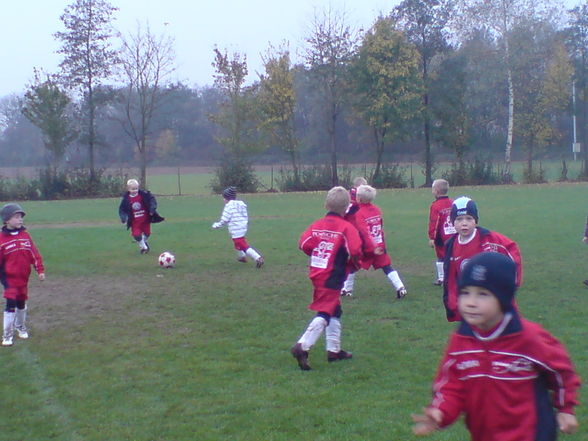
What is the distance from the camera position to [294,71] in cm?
4438

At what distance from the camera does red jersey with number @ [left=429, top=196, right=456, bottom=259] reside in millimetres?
10492

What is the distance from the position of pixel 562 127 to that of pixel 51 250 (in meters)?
54.1

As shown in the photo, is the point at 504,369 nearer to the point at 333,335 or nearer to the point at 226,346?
the point at 333,335

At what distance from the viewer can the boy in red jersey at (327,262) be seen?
6.99 m

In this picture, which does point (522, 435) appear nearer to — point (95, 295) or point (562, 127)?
point (95, 295)

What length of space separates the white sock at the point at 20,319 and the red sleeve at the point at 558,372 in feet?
22.2

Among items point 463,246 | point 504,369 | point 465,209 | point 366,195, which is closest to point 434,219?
point 366,195

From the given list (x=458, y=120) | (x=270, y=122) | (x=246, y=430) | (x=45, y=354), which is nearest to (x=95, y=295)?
(x=45, y=354)

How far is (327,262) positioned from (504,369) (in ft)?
12.2

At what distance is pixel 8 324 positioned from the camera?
8.34 meters

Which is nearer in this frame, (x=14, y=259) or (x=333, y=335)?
(x=333, y=335)

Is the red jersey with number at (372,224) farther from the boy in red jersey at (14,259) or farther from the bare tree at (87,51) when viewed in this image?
the bare tree at (87,51)

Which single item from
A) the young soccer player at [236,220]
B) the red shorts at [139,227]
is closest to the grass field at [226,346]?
the young soccer player at [236,220]

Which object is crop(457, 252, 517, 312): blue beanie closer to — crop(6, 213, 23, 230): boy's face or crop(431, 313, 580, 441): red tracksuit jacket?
crop(431, 313, 580, 441): red tracksuit jacket
